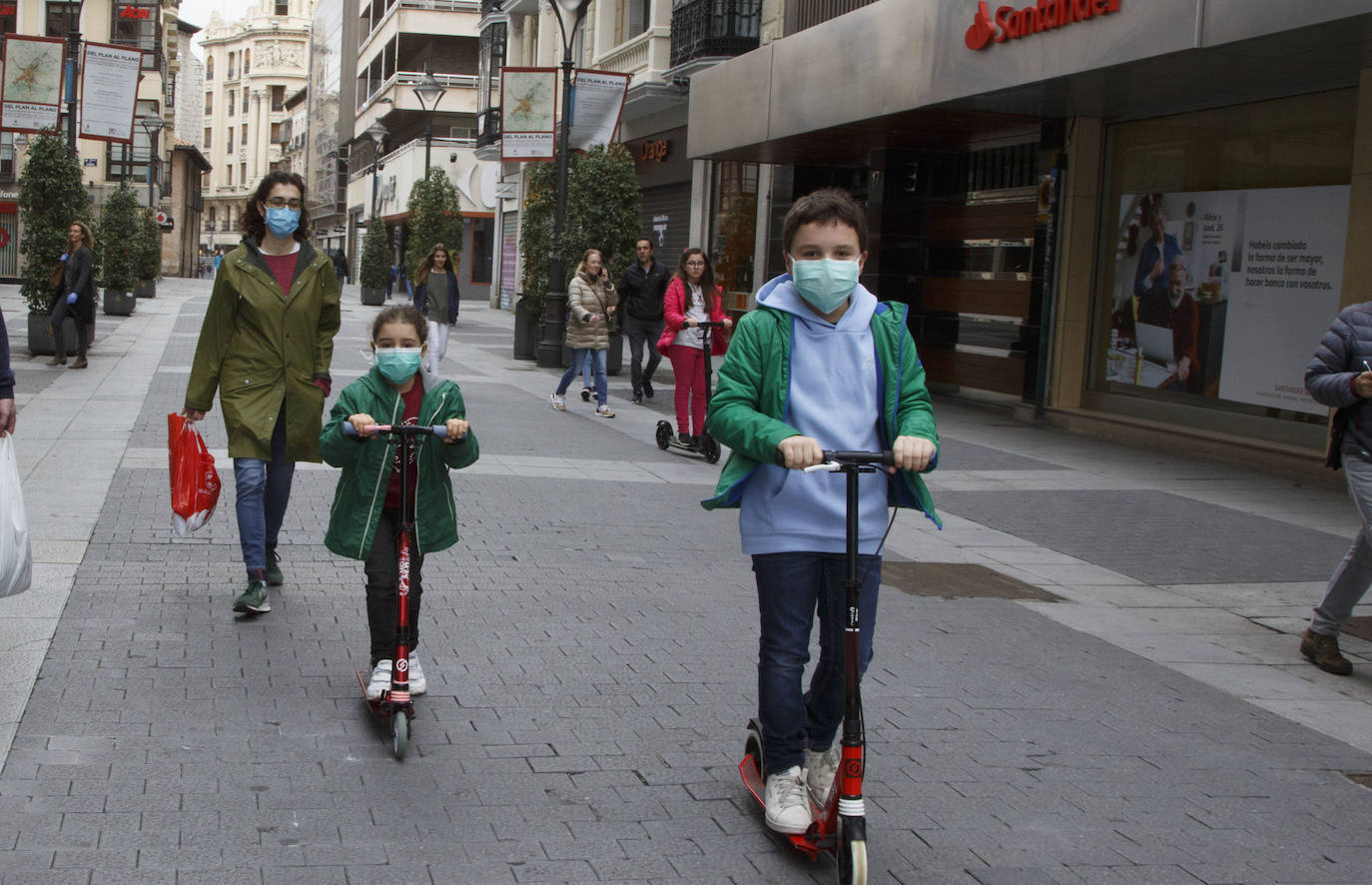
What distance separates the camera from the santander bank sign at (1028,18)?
12.4 metres

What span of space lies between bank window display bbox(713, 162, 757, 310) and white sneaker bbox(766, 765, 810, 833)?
66.8 feet

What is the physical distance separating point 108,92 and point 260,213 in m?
14.7

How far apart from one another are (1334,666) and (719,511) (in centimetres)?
426

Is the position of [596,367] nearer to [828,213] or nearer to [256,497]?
[256,497]

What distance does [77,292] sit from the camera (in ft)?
56.1

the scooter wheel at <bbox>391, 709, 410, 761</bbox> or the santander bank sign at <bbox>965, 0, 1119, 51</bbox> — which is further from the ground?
the santander bank sign at <bbox>965, 0, 1119, 51</bbox>

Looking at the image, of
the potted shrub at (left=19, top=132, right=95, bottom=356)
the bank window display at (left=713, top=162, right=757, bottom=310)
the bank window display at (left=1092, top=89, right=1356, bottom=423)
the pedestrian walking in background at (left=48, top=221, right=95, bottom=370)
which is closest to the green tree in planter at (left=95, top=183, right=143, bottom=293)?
the potted shrub at (left=19, top=132, right=95, bottom=356)

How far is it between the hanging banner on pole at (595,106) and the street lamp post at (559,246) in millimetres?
195

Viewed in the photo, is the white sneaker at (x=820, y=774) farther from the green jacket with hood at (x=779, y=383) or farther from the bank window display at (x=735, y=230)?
the bank window display at (x=735, y=230)

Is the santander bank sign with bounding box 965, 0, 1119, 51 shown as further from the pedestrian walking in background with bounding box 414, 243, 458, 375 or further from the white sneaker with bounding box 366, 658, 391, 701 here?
the white sneaker with bounding box 366, 658, 391, 701

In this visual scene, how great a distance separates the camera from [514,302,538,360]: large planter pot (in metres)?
22.7

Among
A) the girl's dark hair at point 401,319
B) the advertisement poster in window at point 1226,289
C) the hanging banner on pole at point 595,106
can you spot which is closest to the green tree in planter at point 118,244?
the hanging banner on pole at point 595,106

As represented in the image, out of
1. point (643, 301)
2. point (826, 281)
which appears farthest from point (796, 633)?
point (643, 301)

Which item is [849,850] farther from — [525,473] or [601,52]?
[601,52]
